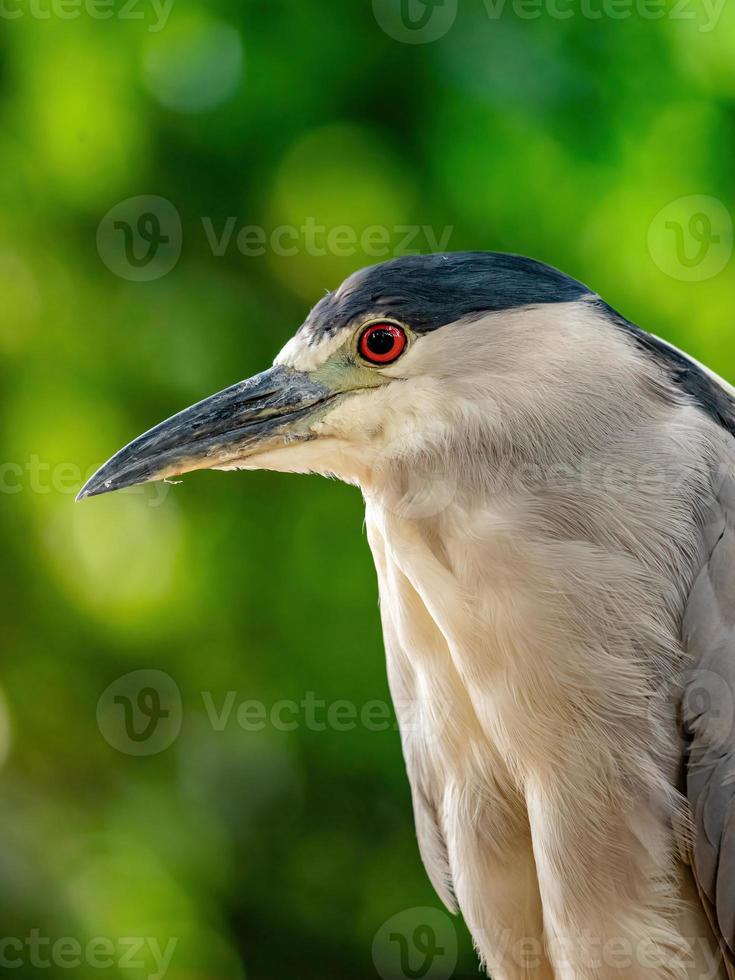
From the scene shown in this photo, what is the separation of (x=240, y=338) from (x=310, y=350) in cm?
141

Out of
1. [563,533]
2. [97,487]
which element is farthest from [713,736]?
[97,487]

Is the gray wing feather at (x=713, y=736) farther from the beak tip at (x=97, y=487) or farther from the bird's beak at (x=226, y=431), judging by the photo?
the beak tip at (x=97, y=487)

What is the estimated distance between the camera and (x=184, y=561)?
261cm

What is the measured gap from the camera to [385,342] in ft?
4.04

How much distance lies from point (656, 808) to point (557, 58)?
6.16 feet

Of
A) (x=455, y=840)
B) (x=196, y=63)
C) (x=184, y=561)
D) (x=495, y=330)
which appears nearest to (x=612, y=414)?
(x=495, y=330)

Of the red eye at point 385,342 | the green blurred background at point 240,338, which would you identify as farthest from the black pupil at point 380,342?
the green blurred background at point 240,338

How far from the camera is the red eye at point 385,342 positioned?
48.4 inches

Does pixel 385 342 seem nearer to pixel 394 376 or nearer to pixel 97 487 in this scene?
pixel 394 376

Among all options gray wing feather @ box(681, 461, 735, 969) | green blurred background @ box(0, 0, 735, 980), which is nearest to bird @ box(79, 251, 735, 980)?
gray wing feather @ box(681, 461, 735, 969)

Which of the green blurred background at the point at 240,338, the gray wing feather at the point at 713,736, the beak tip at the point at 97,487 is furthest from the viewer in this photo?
the green blurred background at the point at 240,338

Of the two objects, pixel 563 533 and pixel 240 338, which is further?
pixel 240 338

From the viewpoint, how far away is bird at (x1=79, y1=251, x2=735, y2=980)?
122 centimetres

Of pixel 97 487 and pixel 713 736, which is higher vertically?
pixel 97 487
